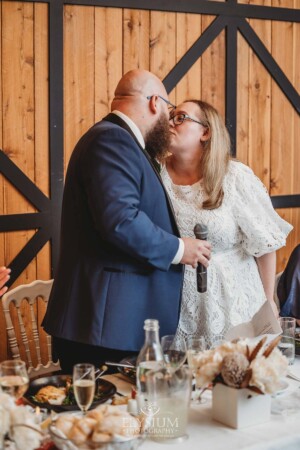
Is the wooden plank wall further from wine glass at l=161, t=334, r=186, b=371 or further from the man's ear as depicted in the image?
wine glass at l=161, t=334, r=186, b=371

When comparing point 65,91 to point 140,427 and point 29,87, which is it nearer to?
point 29,87

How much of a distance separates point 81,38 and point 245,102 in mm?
1402

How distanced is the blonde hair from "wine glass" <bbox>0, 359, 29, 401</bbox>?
1.50m

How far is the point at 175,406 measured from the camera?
1.87m

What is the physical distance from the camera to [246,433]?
75.6 inches

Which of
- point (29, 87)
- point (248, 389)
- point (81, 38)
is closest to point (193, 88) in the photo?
point (81, 38)

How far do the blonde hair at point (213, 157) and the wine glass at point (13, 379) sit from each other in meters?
1.50

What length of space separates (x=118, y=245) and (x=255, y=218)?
82cm

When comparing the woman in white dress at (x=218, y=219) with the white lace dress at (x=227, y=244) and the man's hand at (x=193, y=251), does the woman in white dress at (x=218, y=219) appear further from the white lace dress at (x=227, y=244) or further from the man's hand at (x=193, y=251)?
the man's hand at (x=193, y=251)

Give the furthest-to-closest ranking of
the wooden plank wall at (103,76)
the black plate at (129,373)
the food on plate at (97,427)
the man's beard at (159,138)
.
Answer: the wooden plank wall at (103,76)
the man's beard at (159,138)
the black plate at (129,373)
the food on plate at (97,427)

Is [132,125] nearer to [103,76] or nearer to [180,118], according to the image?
[180,118]

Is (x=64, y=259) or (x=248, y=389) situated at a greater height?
(x=64, y=259)

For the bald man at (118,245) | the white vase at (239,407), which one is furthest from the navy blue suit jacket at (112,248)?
the white vase at (239,407)

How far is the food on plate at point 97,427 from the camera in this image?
167cm
